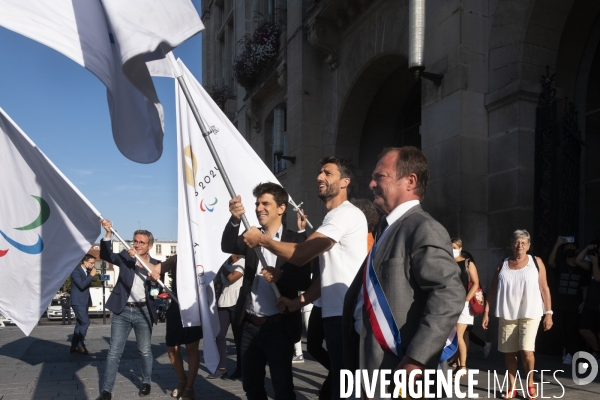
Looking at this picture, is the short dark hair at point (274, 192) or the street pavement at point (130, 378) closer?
the short dark hair at point (274, 192)

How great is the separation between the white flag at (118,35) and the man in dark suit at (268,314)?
0.95 meters

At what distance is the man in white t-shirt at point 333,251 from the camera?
11.4 ft

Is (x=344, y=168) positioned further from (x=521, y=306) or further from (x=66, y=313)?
(x=66, y=313)

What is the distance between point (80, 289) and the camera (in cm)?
1101

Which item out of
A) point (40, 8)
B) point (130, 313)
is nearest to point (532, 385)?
point (130, 313)

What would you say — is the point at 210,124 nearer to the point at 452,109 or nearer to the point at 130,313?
the point at 130,313

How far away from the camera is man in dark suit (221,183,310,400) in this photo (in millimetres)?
3809

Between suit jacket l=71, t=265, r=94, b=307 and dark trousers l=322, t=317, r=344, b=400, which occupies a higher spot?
dark trousers l=322, t=317, r=344, b=400

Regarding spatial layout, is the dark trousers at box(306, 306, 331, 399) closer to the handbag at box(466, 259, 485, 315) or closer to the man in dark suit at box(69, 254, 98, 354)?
the handbag at box(466, 259, 485, 315)

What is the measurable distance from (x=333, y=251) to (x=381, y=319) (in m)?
1.31

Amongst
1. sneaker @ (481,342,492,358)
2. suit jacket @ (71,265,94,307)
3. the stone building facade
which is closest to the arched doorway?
the stone building facade

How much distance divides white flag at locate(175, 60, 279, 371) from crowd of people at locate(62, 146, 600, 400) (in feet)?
1.57

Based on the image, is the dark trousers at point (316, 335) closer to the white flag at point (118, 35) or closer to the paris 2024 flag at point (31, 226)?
the white flag at point (118, 35)

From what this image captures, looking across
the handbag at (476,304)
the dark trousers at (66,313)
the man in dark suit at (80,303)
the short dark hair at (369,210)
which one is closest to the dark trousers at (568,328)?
the handbag at (476,304)
